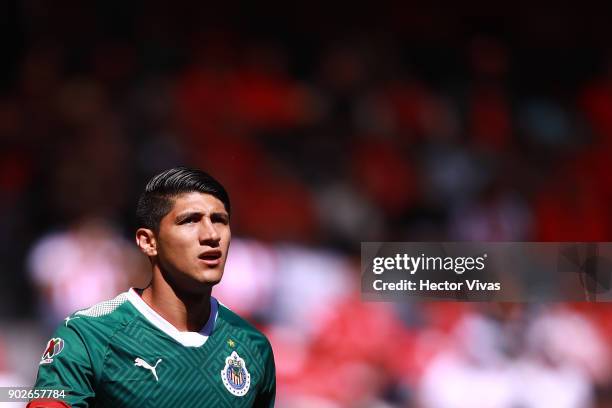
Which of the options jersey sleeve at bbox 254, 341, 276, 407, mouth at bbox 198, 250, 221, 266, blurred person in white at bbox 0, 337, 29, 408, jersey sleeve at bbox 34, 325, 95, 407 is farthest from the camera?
blurred person in white at bbox 0, 337, 29, 408

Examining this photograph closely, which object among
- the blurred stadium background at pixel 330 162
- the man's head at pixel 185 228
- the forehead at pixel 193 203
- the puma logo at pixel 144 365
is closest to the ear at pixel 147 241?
the man's head at pixel 185 228

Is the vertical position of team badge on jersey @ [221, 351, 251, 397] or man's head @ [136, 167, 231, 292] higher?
man's head @ [136, 167, 231, 292]

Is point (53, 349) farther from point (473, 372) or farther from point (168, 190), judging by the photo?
point (473, 372)

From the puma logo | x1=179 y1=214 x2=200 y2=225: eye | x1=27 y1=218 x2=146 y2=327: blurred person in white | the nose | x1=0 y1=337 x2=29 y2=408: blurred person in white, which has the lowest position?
the puma logo

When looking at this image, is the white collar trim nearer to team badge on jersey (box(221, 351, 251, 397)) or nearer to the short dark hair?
team badge on jersey (box(221, 351, 251, 397))

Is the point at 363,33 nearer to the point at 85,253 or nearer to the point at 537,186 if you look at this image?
the point at 537,186

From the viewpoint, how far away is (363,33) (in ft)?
15.5

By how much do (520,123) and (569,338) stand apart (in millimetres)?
1007

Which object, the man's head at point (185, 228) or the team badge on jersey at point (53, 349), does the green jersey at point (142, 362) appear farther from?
the man's head at point (185, 228)

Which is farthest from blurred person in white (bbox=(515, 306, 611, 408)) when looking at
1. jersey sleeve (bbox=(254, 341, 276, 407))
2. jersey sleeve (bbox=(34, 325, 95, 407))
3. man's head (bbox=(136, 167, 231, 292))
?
jersey sleeve (bbox=(34, 325, 95, 407))

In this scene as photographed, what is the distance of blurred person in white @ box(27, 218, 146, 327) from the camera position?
186 inches

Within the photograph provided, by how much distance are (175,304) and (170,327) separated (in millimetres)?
66

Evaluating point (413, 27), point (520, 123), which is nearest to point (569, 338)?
A: point (520, 123)

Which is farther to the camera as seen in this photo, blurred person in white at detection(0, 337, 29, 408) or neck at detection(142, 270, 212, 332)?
blurred person in white at detection(0, 337, 29, 408)
